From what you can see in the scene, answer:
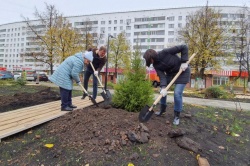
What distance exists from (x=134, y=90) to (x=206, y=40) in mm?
20068

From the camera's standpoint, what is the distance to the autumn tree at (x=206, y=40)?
69.5ft

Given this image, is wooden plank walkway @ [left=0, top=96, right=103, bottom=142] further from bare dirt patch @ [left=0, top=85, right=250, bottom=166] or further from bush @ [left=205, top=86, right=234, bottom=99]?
bush @ [left=205, top=86, right=234, bottom=99]

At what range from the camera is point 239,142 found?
310 cm

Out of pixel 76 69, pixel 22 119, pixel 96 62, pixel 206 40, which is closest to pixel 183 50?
pixel 76 69

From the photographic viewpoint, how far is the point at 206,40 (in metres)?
21.4

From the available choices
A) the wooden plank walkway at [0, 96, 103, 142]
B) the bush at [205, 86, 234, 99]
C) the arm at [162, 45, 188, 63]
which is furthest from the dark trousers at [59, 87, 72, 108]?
the bush at [205, 86, 234, 99]

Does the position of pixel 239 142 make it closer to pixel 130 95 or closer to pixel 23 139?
pixel 130 95

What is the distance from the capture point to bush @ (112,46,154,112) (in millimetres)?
4195

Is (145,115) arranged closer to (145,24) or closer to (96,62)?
(96,62)

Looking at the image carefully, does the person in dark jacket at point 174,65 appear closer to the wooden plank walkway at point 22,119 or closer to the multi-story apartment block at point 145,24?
the wooden plank walkway at point 22,119

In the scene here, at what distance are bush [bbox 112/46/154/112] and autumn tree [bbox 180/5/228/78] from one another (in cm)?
1822

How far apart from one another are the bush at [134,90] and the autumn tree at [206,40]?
59.8ft

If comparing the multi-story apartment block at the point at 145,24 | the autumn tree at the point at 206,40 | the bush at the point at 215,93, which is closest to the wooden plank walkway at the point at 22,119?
the bush at the point at 215,93

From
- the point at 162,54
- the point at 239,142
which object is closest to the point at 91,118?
the point at 162,54
